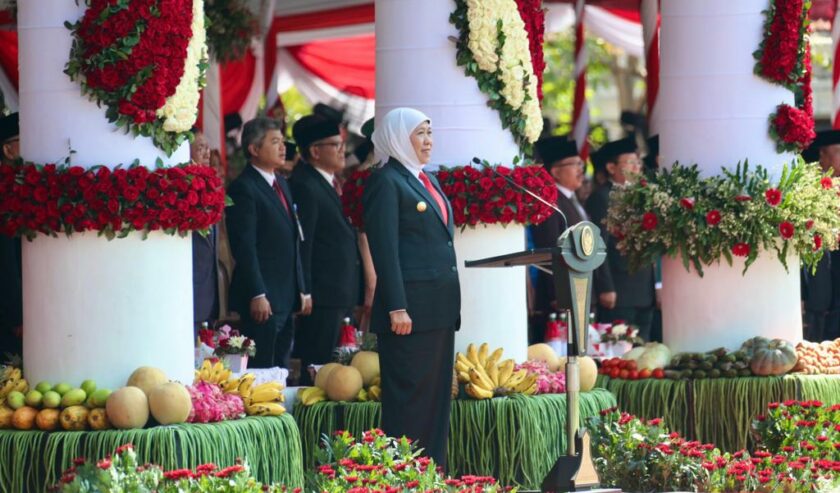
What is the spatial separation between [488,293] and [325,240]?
1.59m

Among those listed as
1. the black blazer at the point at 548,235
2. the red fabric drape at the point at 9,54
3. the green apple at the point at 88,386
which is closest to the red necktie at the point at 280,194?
the black blazer at the point at 548,235

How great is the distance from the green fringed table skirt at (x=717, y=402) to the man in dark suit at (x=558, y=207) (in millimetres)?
1761

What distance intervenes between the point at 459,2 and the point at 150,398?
111 inches

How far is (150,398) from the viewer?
23.9ft

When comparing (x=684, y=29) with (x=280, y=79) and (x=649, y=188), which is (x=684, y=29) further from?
(x=280, y=79)

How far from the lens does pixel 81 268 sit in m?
7.44

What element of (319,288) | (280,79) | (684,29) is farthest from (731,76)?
(280,79)

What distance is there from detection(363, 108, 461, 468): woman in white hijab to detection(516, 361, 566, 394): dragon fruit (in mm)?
985

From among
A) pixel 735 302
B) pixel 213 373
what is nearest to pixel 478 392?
pixel 213 373

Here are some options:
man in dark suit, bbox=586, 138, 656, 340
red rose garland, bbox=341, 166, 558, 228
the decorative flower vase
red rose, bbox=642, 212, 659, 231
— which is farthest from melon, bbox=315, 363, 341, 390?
man in dark suit, bbox=586, 138, 656, 340

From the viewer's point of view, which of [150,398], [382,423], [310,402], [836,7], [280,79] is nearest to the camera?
[150,398]

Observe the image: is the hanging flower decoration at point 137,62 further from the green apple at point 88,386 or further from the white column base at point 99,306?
the green apple at point 88,386

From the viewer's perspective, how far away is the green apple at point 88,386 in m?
7.37

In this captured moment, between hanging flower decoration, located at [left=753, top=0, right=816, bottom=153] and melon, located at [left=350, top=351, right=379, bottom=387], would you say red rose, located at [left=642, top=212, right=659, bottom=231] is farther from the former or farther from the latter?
melon, located at [left=350, top=351, right=379, bottom=387]
